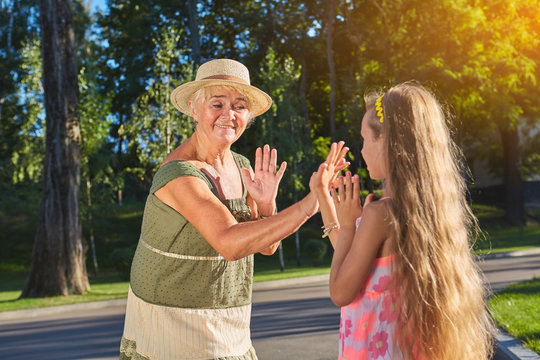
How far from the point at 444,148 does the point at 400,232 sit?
42 centimetres

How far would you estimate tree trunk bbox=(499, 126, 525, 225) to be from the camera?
38062 millimetres

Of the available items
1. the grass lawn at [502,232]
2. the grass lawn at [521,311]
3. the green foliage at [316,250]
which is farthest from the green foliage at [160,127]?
the grass lawn at [521,311]

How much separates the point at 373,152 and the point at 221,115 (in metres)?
0.72

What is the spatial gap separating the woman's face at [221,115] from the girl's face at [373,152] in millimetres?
602

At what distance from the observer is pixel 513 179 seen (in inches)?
1497

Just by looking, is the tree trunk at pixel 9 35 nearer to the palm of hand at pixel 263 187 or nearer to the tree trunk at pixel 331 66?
the tree trunk at pixel 331 66

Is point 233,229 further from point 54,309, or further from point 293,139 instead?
point 293,139

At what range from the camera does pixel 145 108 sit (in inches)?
853

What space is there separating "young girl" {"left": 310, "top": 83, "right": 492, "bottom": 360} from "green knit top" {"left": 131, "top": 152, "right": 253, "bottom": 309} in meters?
0.47

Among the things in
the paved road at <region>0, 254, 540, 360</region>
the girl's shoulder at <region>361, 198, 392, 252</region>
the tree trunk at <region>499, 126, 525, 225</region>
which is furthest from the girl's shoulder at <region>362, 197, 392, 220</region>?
the tree trunk at <region>499, 126, 525, 225</region>

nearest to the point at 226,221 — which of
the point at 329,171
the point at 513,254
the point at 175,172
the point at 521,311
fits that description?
the point at 175,172

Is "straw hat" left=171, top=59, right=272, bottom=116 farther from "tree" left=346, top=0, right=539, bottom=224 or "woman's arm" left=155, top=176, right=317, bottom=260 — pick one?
"tree" left=346, top=0, right=539, bottom=224

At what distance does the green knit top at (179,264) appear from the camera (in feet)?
9.97

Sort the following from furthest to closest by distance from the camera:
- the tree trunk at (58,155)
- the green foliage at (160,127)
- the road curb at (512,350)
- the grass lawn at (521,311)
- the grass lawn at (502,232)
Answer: the grass lawn at (502,232)
the green foliage at (160,127)
the tree trunk at (58,155)
the grass lawn at (521,311)
the road curb at (512,350)
